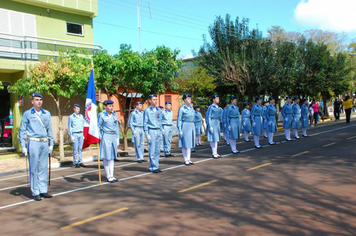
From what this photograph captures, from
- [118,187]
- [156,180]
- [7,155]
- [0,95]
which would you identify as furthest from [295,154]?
[0,95]

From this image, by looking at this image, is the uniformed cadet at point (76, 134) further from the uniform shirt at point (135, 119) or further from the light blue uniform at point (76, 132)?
the uniform shirt at point (135, 119)

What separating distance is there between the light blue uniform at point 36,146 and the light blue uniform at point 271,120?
32.0 feet

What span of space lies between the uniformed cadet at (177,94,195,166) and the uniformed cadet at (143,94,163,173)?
3.44 feet

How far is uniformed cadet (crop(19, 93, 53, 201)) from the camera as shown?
689 cm

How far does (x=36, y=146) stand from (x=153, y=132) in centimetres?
328

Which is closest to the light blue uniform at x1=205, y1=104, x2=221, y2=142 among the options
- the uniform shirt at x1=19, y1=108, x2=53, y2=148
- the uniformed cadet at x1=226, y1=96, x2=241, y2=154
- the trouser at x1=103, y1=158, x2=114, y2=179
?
the uniformed cadet at x1=226, y1=96, x2=241, y2=154

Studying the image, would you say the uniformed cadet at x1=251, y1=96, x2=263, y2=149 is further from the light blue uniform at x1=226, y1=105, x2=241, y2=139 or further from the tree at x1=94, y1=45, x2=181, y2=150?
the tree at x1=94, y1=45, x2=181, y2=150

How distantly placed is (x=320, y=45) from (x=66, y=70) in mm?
23030

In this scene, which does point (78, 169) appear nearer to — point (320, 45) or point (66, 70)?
point (66, 70)

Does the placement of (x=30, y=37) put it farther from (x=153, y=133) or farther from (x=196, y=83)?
(x=153, y=133)

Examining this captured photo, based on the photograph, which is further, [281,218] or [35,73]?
[35,73]

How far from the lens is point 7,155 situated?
1360 centimetres

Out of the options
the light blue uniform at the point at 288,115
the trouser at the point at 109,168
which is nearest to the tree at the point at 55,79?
the trouser at the point at 109,168

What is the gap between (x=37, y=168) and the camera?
693 centimetres
